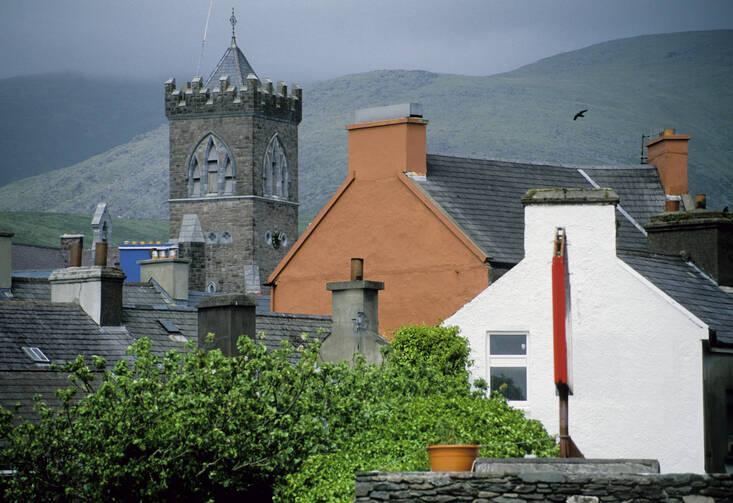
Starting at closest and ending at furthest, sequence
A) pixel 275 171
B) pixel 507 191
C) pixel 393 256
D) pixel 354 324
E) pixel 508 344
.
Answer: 1. pixel 508 344
2. pixel 354 324
3. pixel 393 256
4. pixel 507 191
5. pixel 275 171

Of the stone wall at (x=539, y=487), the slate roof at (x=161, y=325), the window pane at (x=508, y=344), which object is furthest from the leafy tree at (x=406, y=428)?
the slate roof at (x=161, y=325)

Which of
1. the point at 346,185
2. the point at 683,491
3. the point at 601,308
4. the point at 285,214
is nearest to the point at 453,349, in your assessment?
the point at 601,308

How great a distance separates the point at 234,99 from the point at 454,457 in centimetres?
8919

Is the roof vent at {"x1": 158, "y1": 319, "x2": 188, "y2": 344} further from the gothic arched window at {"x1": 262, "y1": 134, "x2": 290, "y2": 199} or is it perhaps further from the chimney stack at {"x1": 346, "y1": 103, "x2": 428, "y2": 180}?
the gothic arched window at {"x1": 262, "y1": 134, "x2": 290, "y2": 199}

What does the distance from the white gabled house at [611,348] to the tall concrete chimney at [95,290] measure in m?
9.64

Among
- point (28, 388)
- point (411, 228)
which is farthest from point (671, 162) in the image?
point (28, 388)

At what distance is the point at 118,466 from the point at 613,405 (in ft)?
25.0

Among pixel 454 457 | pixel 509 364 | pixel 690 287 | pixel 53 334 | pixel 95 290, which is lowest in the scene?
pixel 454 457

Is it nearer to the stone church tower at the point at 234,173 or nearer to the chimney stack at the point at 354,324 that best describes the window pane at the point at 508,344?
the chimney stack at the point at 354,324

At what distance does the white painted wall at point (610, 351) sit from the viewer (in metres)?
20.7

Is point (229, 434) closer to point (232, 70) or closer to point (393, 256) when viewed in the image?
point (393, 256)

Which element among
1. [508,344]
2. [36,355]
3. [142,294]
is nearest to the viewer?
[508,344]

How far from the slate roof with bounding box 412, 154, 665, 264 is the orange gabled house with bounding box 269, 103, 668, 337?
0.04m

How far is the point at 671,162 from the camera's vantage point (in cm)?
3878
